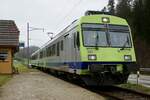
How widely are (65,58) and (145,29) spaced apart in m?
51.2

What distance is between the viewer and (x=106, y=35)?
760 inches

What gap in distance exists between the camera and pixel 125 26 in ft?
65.1

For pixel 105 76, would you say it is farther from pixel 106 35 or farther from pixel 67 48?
pixel 67 48

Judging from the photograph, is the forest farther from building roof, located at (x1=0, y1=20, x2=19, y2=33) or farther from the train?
the train

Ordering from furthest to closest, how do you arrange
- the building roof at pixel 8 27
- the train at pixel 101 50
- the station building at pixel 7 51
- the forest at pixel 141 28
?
the forest at pixel 141 28, the building roof at pixel 8 27, the station building at pixel 7 51, the train at pixel 101 50

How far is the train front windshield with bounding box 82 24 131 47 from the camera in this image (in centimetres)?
1886

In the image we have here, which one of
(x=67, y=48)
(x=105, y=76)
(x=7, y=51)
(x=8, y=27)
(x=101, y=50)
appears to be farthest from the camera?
(x=8, y=27)

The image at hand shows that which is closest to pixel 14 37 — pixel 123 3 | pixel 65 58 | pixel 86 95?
pixel 65 58

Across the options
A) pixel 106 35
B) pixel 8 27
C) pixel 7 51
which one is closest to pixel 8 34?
pixel 8 27

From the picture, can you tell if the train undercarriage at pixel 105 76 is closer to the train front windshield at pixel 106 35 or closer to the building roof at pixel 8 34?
the train front windshield at pixel 106 35

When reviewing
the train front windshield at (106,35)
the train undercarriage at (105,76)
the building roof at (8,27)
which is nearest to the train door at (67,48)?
the train front windshield at (106,35)

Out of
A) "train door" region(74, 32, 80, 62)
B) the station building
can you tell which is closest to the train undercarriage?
"train door" region(74, 32, 80, 62)

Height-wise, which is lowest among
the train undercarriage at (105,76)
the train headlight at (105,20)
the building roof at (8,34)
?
the train undercarriage at (105,76)

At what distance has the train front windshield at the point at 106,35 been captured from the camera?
18859 mm
